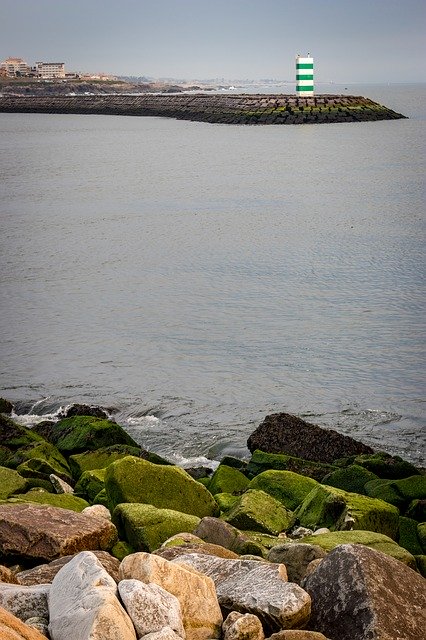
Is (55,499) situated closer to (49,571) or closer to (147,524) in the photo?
(147,524)

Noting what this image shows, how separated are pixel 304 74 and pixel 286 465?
274 ft

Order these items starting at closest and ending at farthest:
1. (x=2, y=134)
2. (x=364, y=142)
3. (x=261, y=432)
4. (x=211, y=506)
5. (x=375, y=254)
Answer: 1. (x=211, y=506)
2. (x=261, y=432)
3. (x=375, y=254)
4. (x=364, y=142)
5. (x=2, y=134)

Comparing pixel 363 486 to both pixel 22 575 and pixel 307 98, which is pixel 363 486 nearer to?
pixel 22 575

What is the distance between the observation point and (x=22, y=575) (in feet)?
19.2

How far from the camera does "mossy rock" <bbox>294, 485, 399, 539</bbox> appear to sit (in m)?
8.06

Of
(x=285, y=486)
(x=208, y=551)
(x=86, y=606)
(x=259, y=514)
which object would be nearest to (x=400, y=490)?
(x=285, y=486)

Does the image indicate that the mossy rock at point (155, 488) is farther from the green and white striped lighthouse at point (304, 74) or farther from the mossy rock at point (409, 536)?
the green and white striped lighthouse at point (304, 74)

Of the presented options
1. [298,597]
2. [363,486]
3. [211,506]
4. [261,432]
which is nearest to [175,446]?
[261,432]

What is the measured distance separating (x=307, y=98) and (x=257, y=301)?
246 ft

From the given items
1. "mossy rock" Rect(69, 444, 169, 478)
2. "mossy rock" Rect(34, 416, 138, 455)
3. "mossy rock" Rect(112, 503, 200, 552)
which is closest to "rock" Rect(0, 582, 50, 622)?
"mossy rock" Rect(112, 503, 200, 552)

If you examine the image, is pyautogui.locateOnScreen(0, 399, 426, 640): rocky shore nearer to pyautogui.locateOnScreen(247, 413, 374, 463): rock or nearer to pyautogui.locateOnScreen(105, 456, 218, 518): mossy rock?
pyautogui.locateOnScreen(105, 456, 218, 518): mossy rock

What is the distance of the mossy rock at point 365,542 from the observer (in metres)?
6.70

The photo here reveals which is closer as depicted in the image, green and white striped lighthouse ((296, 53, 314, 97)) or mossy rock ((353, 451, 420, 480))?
mossy rock ((353, 451, 420, 480))

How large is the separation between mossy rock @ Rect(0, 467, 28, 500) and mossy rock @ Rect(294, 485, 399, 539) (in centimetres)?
242
